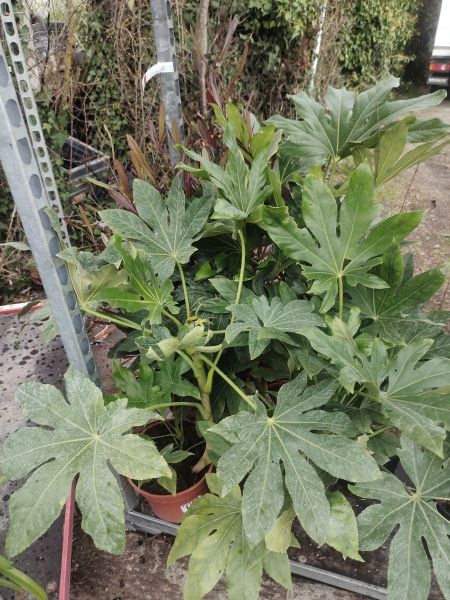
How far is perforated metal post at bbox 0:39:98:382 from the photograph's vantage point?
0.74 m

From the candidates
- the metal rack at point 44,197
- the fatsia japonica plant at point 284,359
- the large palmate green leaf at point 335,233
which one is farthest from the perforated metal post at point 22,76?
the large palmate green leaf at point 335,233

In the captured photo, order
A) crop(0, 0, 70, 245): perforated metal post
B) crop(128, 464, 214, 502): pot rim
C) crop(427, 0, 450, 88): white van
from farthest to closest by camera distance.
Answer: crop(427, 0, 450, 88): white van < crop(128, 464, 214, 502): pot rim < crop(0, 0, 70, 245): perforated metal post

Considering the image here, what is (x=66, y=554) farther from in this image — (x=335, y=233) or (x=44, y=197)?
(x=335, y=233)

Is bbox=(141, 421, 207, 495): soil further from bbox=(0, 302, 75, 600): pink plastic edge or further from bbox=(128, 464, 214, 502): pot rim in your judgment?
bbox=(0, 302, 75, 600): pink plastic edge

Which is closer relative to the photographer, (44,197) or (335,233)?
(44,197)

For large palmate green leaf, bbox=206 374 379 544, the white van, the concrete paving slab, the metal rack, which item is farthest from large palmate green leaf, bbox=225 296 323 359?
the white van

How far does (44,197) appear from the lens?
0.86 meters

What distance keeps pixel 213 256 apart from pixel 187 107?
2395 mm

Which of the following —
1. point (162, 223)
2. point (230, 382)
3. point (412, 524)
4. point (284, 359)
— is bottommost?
point (412, 524)

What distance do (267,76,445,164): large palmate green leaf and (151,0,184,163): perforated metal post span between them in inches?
15.9

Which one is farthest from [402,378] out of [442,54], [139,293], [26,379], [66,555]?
[442,54]

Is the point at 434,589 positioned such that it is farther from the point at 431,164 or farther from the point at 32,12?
the point at 431,164

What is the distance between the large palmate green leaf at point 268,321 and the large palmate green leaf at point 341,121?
408 mm

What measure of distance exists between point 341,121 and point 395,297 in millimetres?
481
